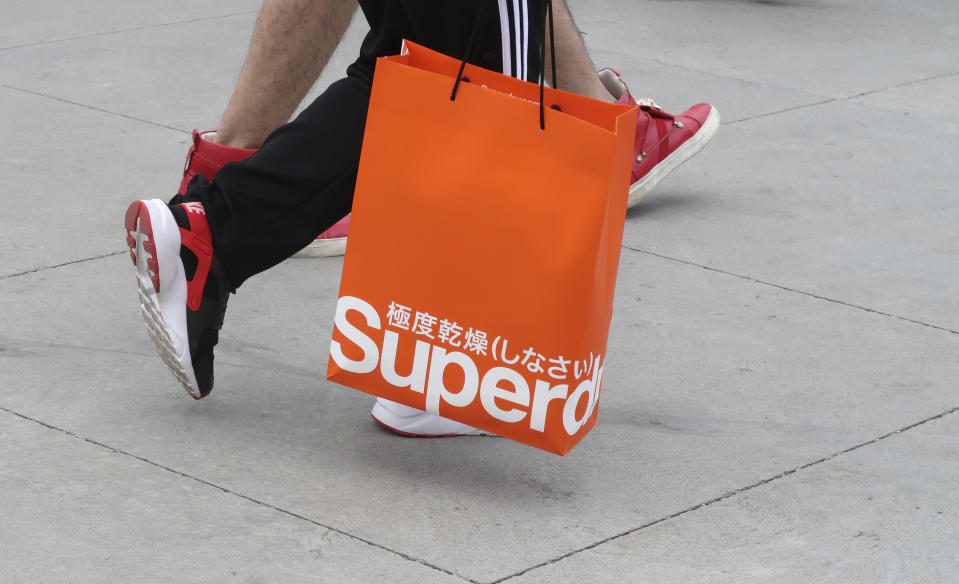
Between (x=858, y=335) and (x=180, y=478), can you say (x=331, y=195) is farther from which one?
(x=858, y=335)

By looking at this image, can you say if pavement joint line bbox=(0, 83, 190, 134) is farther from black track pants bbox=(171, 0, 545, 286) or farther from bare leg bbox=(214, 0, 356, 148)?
black track pants bbox=(171, 0, 545, 286)

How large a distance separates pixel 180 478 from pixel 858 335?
1.68 meters

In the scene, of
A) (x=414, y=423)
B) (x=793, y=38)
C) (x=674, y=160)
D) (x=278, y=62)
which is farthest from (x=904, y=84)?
(x=414, y=423)

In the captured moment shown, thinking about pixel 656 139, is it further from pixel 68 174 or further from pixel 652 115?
pixel 68 174

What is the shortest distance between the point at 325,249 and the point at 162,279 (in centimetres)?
117

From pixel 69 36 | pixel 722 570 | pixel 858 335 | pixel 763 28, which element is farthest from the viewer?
pixel 763 28

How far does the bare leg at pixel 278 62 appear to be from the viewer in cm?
301

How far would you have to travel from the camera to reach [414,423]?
105 inches

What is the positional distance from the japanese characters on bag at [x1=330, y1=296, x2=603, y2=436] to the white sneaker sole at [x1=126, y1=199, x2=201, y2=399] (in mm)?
359

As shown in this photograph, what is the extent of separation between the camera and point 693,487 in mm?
2521

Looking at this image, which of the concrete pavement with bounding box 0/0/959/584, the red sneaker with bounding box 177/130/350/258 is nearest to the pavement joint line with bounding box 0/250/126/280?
the concrete pavement with bounding box 0/0/959/584

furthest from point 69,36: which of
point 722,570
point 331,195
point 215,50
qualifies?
point 722,570

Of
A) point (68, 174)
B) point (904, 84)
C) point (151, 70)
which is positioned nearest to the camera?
point (68, 174)

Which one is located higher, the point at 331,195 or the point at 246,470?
the point at 331,195
